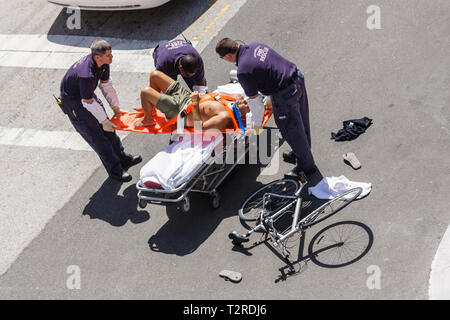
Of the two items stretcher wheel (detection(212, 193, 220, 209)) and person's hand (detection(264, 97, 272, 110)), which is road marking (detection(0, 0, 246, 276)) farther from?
person's hand (detection(264, 97, 272, 110))

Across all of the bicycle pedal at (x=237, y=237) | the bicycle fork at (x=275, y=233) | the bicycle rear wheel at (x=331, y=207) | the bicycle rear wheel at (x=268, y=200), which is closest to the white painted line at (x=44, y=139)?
the bicycle rear wheel at (x=268, y=200)

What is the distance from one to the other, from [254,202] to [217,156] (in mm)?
779

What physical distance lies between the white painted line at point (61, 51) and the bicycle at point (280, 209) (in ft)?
12.8

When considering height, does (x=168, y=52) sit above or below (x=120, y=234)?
above

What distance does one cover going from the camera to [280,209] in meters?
7.70

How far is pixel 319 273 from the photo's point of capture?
717cm

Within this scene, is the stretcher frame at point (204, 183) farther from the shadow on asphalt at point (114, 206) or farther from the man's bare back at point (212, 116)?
the shadow on asphalt at point (114, 206)

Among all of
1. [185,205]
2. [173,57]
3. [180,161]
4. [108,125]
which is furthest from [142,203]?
[173,57]

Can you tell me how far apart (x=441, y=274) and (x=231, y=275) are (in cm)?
237

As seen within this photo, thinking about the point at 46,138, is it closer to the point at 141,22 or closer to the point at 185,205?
the point at 141,22

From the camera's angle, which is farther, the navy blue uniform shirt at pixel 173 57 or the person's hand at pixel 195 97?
the navy blue uniform shirt at pixel 173 57

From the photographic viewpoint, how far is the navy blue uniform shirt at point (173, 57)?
337 inches
